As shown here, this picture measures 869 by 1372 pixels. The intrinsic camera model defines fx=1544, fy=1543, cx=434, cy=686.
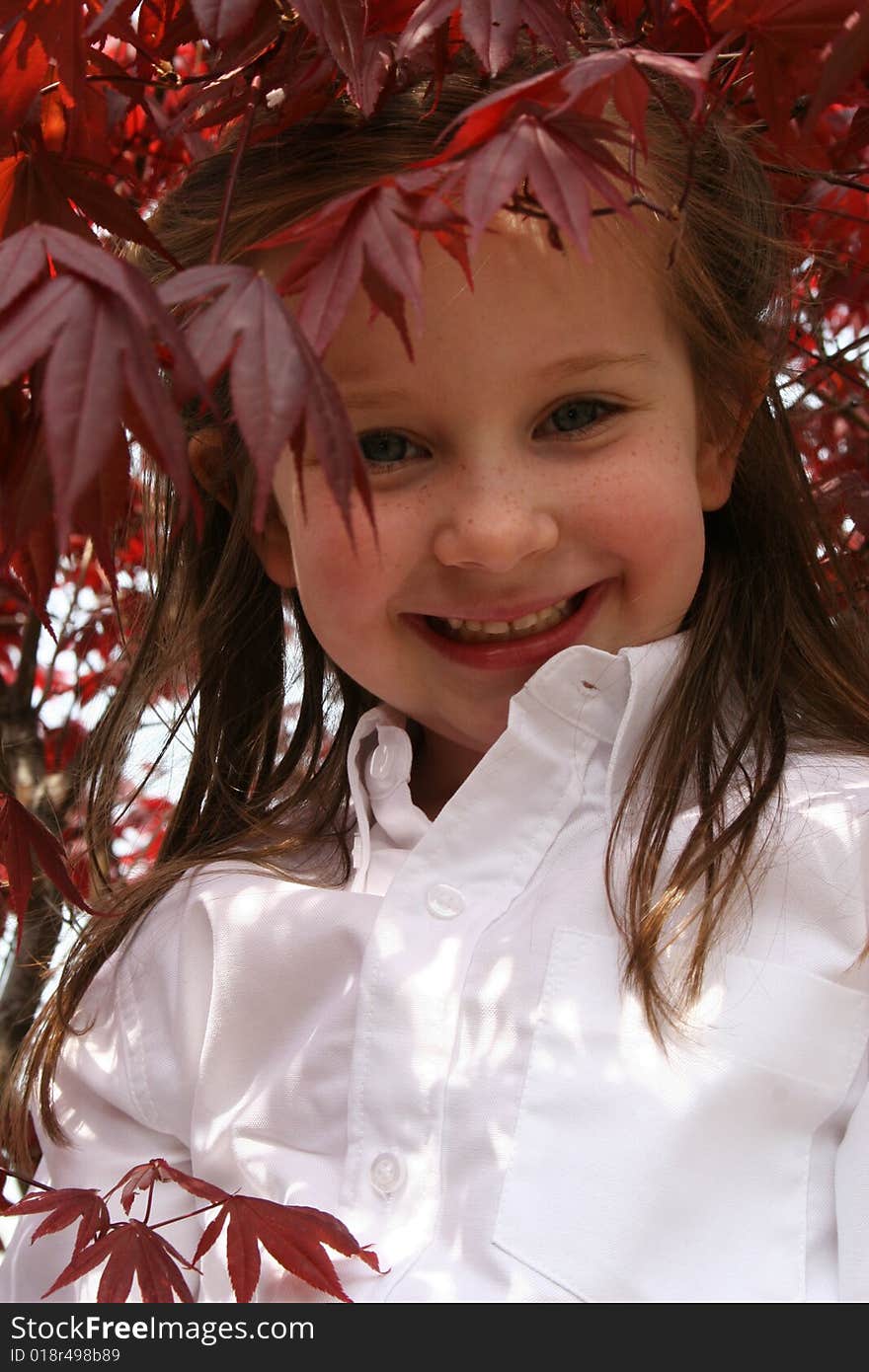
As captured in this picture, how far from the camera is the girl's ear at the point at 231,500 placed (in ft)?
5.33

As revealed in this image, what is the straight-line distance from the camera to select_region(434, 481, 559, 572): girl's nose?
1.29 m

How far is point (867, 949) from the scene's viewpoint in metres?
1.24

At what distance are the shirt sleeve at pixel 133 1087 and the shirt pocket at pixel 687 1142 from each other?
373 mm

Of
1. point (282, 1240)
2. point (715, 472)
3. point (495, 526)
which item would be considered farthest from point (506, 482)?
point (282, 1240)

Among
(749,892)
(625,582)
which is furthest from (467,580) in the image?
(749,892)

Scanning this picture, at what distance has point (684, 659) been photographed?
1.46 m

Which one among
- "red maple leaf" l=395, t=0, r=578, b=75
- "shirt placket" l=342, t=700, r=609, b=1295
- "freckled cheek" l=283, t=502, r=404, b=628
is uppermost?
"red maple leaf" l=395, t=0, r=578, b=75

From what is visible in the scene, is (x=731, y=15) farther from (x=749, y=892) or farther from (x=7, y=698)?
(x=7, y=698)

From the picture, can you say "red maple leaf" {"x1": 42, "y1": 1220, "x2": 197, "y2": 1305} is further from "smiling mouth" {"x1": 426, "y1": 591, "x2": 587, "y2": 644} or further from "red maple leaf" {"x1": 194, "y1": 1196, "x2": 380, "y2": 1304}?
"smiling mouth" {"x1": 426, "y1": 591, "x2": 587, "y2": 644}

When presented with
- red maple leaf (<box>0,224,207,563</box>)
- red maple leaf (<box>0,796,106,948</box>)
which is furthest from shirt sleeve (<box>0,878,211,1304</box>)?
red maple leaf (<box>0,224,207,563</box>)

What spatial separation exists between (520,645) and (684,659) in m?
0.16

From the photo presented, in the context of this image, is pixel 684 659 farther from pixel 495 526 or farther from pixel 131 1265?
pixel 131 1265

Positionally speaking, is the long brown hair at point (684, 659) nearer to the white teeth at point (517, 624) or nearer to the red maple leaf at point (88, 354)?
the white teeth at point (517, 624)

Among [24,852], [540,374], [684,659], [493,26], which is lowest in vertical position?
[24,852]
